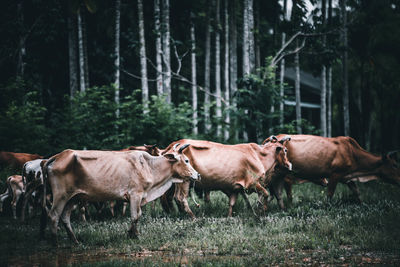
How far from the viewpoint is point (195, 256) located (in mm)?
6484

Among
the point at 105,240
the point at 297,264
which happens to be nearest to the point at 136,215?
the point at 105,240

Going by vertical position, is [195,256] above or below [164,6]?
below

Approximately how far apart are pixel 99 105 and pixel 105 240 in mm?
10295

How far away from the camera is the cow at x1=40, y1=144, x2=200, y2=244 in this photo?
7.48m

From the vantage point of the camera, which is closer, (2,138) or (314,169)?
(314,169)

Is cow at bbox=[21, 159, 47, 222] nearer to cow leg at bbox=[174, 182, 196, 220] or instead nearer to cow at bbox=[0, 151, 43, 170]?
cow leg at bbox=[174, 182, 196, 220]

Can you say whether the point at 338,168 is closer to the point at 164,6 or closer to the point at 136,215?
the point at 136,215

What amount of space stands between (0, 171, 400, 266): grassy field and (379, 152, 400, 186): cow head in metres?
2.35

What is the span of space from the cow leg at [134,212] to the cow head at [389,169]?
25.3 feet

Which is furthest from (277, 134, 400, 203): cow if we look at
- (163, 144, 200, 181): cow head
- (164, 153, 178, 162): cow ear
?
(164, 153, 178, 162): cow ear

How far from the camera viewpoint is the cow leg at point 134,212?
305 inches

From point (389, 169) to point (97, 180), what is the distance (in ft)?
28.4

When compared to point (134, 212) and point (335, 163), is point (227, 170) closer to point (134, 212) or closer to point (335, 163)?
point (134, 212)

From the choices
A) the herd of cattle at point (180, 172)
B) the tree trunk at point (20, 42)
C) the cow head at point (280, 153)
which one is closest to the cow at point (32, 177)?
the herd of cattle at point (180, 172)
